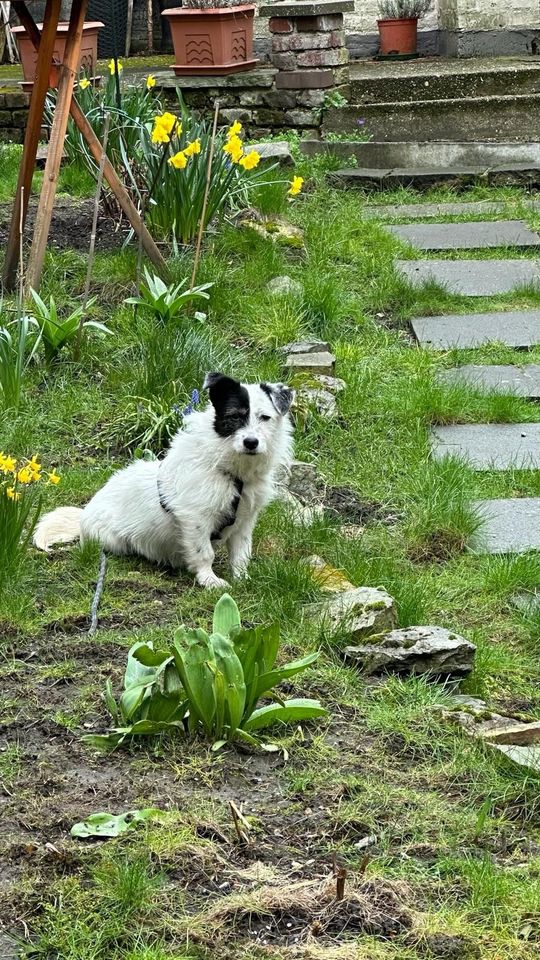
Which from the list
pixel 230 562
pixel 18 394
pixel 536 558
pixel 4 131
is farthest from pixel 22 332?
pixel 4 131

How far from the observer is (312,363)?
20.7ft

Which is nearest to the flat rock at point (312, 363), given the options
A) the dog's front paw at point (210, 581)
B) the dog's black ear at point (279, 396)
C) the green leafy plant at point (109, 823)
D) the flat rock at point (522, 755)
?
the dog's black ear at point (279, 396)

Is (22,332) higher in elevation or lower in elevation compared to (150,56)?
lower

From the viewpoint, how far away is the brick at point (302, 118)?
10336 mm

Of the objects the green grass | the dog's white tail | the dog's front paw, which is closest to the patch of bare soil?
the green grass

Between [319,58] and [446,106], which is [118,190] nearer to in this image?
[319,58]

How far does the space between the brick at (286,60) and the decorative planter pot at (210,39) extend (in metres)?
0.40

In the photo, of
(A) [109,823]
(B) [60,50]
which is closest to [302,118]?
(B) [60,50]

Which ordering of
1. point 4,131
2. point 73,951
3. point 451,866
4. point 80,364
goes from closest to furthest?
point 73,951 → point 451,866 → point 80,364 → point 4,131

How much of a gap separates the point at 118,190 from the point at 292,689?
372cm

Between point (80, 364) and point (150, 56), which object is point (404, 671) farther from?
point (150, 56)

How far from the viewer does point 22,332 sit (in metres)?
5.64

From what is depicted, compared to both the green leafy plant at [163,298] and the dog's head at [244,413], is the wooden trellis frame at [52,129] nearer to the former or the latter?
the green leafy plant at [163,298]

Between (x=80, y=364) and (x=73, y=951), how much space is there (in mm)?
3966
